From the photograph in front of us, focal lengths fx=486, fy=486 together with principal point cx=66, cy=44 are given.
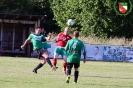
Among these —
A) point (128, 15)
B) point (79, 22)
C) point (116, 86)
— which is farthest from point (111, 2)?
point (116, 86)

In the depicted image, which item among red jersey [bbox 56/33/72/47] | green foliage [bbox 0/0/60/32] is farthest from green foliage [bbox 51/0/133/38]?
red jersey [bbox 56/33/72/47]

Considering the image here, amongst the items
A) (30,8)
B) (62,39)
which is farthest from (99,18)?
(62,39)

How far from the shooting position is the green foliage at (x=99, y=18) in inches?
2141

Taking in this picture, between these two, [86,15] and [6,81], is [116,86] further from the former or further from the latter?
[86,15]

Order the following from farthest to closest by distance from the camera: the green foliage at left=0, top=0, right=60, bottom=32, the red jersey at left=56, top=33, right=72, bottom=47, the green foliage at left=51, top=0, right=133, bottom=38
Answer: the green foliage at left=0, top=0, right=60, bottom=32, the green foliage at left=51, top=0, right=133, bottom=38, the red jersey at left=56, top=33, right=72, bottom=47

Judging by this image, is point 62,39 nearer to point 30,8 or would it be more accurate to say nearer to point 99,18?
point 99,18

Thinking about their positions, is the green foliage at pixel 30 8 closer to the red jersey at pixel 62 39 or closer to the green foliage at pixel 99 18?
the green foliage at pixel 99 18

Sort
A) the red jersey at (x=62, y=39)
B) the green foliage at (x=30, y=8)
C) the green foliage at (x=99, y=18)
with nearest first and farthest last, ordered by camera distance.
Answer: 1. the red jersey at (x=62, y=39)
2. the green foliage at (x=99, y=18)
3. the green foliage at (x=30, y=8)

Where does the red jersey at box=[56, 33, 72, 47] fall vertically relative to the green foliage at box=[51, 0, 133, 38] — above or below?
below

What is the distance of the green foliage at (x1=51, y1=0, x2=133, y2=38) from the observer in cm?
5438

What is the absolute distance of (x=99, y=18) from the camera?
55.3 meters

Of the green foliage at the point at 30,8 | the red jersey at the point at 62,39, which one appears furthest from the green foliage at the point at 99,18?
the red jersey at the point at 62,39

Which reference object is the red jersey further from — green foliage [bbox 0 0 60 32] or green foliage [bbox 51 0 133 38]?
green foliage [bbox 0 0 60 32]

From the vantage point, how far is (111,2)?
5278 centimetres
